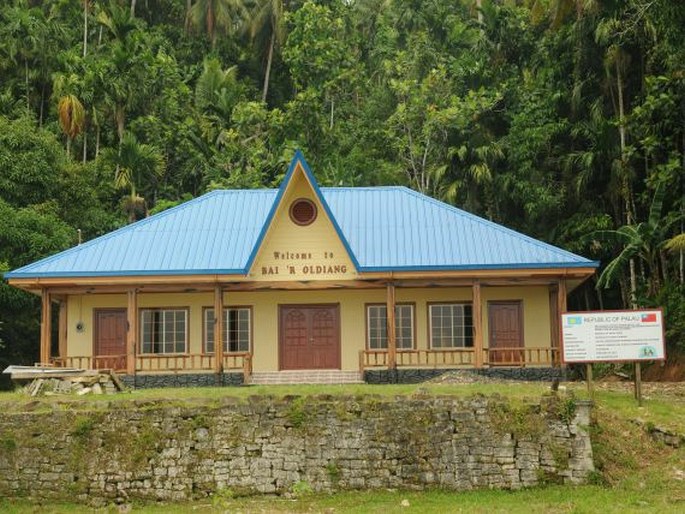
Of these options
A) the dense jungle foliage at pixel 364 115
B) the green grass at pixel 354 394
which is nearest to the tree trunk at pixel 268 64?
the dense jungle foliage at pixel 364 115

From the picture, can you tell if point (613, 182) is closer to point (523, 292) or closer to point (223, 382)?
point (523, 292)

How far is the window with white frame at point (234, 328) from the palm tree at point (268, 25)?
26697 millimetres

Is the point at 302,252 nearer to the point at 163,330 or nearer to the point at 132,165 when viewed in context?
the point at 163,330

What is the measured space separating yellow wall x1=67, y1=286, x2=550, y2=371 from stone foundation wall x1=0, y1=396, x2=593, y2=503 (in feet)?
34.1

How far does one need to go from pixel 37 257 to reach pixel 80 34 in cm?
2247

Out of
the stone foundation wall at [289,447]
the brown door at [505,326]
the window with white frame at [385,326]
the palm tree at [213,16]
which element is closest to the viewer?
the stone foundation wall at [289,447]

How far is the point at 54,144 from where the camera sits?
3641 centimetres

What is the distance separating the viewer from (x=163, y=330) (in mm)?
27641

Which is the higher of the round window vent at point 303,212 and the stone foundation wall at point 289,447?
the round window vent at point 303,212

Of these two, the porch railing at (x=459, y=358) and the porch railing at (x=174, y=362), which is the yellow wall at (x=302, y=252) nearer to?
the porch railing at (x=459, y=358)

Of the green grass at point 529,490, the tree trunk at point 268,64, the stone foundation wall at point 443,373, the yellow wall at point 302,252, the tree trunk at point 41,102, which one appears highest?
the tree trunk at point 268,64

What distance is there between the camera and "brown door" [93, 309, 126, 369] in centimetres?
2739

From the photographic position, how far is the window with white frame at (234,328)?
90.0ft

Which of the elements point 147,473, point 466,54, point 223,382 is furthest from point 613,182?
point 147,473
